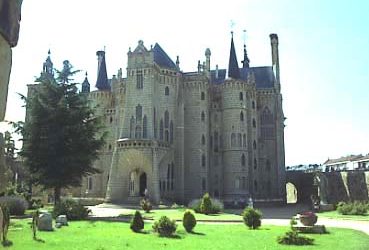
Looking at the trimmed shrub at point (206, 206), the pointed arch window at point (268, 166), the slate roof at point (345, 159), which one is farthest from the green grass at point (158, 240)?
the slate roof at point (345, 159)

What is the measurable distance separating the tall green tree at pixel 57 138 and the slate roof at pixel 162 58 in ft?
71.9

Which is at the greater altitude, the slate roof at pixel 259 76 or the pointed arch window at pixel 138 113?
the slate roof at pixel 259 76

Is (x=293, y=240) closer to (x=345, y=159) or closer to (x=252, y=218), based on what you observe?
(x=252, y=218)

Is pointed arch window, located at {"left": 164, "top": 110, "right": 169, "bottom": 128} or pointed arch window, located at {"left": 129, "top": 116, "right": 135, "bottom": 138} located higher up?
pointed arch window, located at {"left": 164, "top": 110, "right": 169, "bottom": 128}

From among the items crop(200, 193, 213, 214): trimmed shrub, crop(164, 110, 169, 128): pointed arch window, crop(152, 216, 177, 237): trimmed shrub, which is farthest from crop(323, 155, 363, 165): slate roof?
crop(152, 216, 177, 237): trimmed shrub

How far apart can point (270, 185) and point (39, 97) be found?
1507 inches

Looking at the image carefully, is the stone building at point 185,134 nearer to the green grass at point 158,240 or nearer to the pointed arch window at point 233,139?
the pointed arch window at point 233,139

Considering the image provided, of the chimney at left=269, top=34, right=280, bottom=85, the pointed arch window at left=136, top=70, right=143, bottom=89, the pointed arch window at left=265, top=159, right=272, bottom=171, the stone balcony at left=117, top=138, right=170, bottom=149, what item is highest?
the chimney at left=269, top=34, right=280, bottom=85

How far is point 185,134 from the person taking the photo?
188ft

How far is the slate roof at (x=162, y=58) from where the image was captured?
57537 mm

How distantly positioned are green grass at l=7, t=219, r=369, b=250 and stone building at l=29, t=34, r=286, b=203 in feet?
96.4

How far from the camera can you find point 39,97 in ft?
119

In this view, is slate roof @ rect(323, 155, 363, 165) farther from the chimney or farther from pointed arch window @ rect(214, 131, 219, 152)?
pointed arch window @ rect(214, 131, 219, 152)

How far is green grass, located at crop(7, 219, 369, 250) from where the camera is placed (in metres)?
15.6
